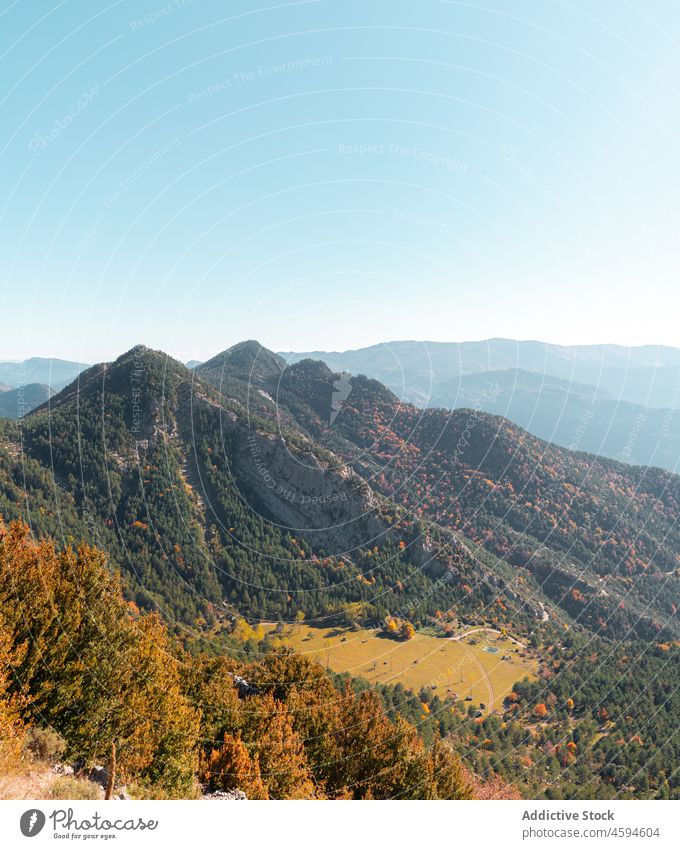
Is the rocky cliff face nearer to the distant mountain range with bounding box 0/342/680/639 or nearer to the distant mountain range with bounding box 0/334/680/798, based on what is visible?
the distant mountain range with bounding box 0/342/680/639

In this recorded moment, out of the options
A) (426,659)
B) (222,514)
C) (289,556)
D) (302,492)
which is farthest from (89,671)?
(302,492)

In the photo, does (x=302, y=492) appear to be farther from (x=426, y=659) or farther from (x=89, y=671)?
(x=89, y=671)

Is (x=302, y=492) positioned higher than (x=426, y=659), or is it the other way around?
(x=302, y=492)

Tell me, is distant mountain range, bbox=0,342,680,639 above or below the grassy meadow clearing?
above

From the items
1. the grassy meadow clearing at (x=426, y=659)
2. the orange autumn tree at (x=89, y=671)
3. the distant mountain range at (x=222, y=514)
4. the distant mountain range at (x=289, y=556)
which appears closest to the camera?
the orange autumn tree at (x=89, y=671)

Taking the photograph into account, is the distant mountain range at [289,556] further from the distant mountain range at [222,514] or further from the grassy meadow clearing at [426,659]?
the grassy meadow clearing at [426,659]

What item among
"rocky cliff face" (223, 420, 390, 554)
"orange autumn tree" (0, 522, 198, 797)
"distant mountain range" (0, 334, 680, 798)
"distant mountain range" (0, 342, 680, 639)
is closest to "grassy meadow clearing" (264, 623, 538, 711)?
"distant mountain range" (0, 334, 680, 798)

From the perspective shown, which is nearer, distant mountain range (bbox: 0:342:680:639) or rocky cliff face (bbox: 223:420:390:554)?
distant mountain range (bbox: 0:342:680:639)

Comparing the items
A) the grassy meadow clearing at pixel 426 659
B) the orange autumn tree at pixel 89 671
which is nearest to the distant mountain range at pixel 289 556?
the grassy meadow clearing at pixel 426 659

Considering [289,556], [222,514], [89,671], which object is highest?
[89,671]

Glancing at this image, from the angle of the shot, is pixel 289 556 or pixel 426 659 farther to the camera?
pixel 289 556

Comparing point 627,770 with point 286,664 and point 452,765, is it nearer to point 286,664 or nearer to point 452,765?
point 452,765
